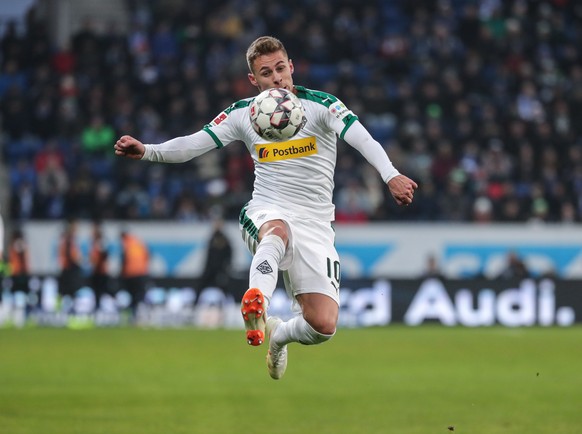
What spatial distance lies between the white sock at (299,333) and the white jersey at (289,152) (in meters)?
0.71

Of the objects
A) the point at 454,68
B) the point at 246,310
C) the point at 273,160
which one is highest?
the point at 454,68

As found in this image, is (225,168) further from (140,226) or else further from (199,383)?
(199,383)

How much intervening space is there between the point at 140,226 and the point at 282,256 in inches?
576

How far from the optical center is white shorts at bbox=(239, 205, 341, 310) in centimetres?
802

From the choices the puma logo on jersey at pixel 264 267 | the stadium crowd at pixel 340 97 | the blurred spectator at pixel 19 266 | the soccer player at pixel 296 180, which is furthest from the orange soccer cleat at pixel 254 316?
the stadium crowd at pixel 340 97

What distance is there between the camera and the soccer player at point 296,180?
7.91 metres

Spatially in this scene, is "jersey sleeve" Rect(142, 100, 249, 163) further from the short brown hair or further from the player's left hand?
the player's left hand

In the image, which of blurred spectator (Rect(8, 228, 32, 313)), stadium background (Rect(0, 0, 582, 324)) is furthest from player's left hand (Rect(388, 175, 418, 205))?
blurred spectator (Rect(8, 228, 32, 313))

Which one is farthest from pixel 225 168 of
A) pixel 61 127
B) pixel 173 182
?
pixel 61 127

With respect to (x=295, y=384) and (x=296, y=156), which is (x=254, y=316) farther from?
(x=295, y=384)

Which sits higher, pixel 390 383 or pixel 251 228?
pixel 251 228

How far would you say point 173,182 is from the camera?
22812 millimetres

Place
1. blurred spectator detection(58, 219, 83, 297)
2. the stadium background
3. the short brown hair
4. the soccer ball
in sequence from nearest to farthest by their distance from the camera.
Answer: the soccer ball → the short brown hair → blurred spectator detection(58, 219, 83, 297) → the stadium background

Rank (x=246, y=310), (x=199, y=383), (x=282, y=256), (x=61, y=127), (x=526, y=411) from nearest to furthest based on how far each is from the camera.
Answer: (x=246, y=310), (x=282, y=256), (x=526, y=411), (x=199, y=383), (x=61, y=127)
